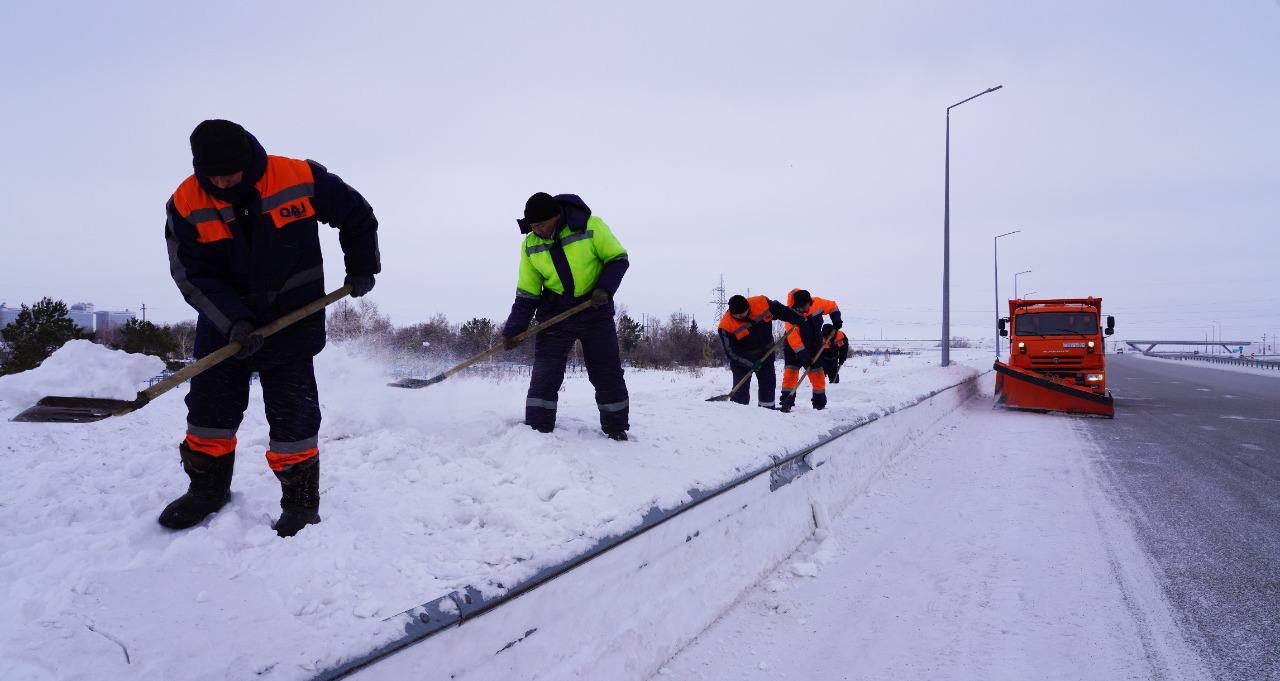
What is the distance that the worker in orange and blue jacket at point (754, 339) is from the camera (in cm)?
797

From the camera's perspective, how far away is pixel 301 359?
8.75 ft

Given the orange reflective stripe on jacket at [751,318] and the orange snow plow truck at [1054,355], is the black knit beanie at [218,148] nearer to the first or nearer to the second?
the orange reflective stripe on jacket at [751,318]

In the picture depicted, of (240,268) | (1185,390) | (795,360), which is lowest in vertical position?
(1185,390)

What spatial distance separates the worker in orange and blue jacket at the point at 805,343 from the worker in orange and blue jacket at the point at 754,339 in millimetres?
306

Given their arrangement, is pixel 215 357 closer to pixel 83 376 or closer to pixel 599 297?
pixel 83 376

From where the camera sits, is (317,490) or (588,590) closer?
(588,590)

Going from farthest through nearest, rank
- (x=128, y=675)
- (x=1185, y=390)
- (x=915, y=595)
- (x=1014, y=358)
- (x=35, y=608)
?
(x=1185, y=390) < (x=1014, y=358) < (x=915, y=595) < (x=35, y=608) < (x=128, y=675)

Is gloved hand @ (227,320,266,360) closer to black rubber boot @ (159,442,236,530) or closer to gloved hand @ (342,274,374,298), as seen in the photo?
black rubber boot @ (159,442,236,530)

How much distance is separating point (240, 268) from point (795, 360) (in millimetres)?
6839

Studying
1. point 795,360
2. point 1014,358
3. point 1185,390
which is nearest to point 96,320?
point 795,360

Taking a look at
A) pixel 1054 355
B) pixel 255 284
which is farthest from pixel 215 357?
pixel 1054 355

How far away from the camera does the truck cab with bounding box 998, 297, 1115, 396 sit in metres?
12.4

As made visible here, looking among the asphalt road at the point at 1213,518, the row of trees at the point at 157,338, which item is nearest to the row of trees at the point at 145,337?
the row of trees at the point at 157,338

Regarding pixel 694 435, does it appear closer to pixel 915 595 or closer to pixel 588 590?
pixel 915 595
